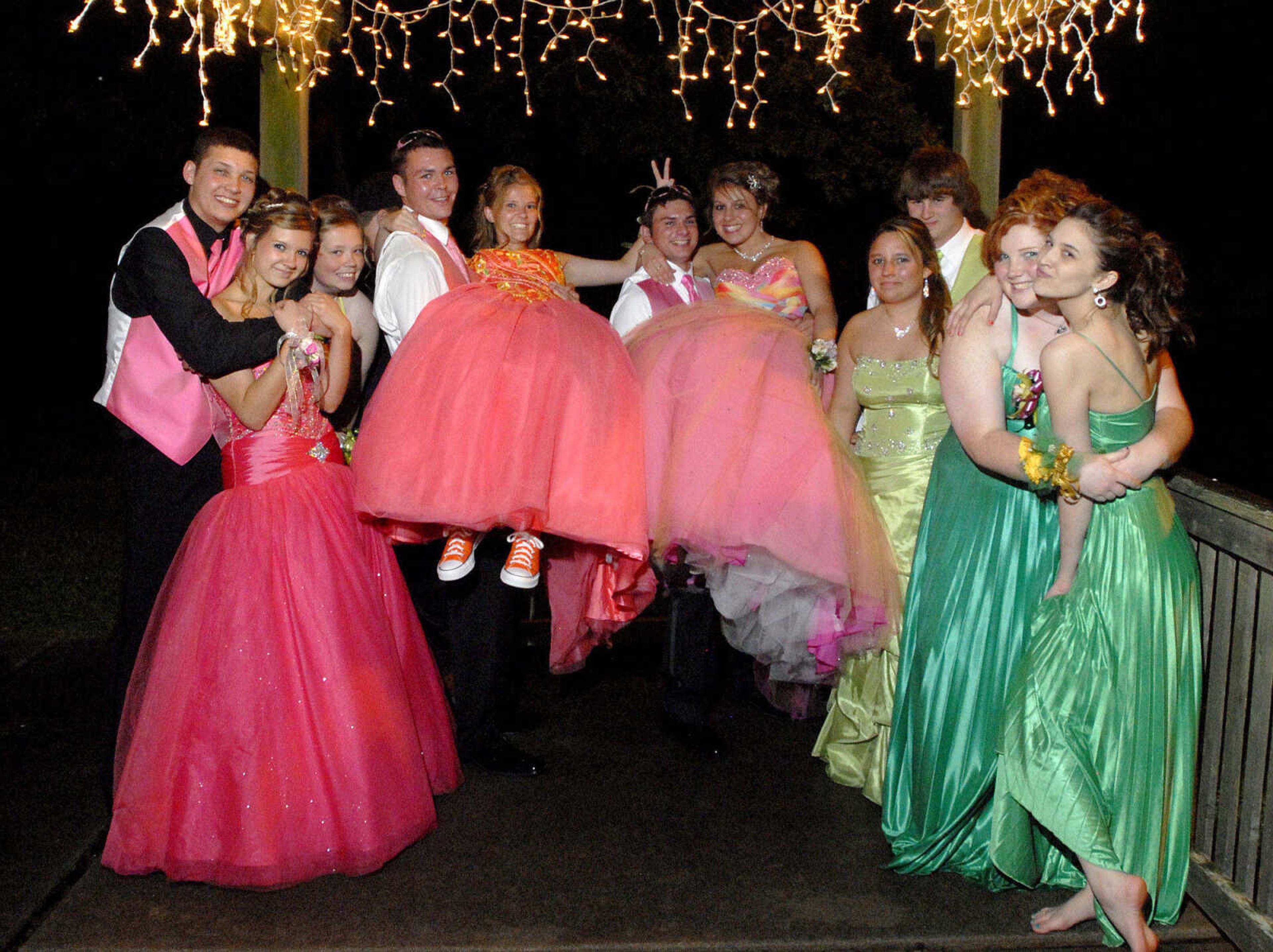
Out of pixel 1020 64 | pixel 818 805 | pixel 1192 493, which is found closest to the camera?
pixel 1192 493

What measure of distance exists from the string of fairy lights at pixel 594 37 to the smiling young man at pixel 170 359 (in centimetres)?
185

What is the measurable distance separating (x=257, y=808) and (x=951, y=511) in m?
2.14

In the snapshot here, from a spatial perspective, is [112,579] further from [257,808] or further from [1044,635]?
[1044,635]

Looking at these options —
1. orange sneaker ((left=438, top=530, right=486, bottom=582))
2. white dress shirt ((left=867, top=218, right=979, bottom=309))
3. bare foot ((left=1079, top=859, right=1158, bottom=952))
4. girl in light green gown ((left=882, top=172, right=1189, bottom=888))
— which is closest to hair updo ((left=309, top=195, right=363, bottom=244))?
orange sneaker ((left=438, top=530, right=486, bottom=582))

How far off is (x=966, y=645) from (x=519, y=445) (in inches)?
57.3

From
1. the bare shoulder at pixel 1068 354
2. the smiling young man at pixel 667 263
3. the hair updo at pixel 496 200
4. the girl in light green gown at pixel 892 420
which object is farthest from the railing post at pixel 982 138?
the bare shoulder at pixel 1068 354

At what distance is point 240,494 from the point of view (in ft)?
12.3

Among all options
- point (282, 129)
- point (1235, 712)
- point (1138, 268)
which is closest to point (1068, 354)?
point (1138, 268)

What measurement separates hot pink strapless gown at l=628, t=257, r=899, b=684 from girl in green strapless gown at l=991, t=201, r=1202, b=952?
87 cm

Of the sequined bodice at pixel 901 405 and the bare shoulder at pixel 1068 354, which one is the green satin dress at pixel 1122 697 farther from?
the sequined bodice at pixel 901 405

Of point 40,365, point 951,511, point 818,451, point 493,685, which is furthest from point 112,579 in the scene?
point 40,365

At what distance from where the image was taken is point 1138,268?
10.3 feet

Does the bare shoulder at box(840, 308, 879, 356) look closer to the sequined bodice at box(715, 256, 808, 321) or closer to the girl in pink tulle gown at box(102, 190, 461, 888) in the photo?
the sequined bodice at box(715, 256, 808, 321)

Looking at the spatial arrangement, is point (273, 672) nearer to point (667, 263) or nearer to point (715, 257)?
point (667, 263)
